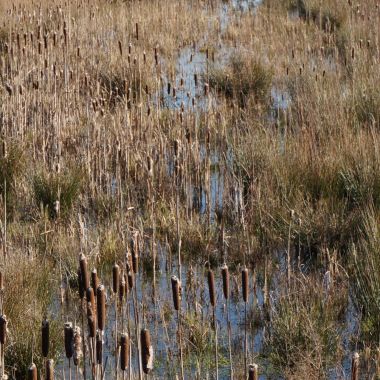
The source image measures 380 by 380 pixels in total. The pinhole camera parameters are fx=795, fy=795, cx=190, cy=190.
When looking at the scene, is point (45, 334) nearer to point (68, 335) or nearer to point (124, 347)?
point (68, 335)

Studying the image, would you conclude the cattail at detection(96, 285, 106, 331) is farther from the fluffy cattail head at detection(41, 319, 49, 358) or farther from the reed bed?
the fluffy cattail head at detection(41, 319, 49, 358)

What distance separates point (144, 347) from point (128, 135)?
3.75 meters

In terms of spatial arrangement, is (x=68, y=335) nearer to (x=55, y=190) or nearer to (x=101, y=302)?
(x=101, y=302)

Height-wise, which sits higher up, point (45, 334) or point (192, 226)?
point (192, 226)

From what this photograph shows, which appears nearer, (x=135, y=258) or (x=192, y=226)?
(x=135, y=258)

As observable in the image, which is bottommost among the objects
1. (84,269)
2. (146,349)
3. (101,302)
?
(146,349)

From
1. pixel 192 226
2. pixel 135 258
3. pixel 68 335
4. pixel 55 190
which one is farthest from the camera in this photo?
pixel 55 190

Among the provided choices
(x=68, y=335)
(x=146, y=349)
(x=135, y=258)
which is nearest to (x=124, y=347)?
(x=146, y=349)

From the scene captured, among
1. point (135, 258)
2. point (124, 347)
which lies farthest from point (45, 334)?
point (135, 258)

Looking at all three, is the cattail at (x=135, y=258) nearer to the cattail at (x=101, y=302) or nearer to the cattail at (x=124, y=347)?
the cattail at (x=101, y=302)

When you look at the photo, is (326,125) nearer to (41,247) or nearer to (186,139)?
(186,139)

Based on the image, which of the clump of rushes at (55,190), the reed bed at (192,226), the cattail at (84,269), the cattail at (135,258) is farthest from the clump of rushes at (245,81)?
the cattail at (84,269)

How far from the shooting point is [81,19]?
34.1 feet

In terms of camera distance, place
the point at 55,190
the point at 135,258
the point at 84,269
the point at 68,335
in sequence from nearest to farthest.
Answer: the point at 68,335 → the point at 84,269 → the point at 135,258 → the point at 55,190
